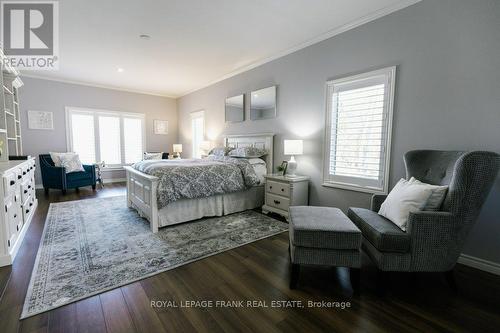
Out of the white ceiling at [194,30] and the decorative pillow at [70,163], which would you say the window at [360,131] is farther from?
the decorative pillow at [70,163]

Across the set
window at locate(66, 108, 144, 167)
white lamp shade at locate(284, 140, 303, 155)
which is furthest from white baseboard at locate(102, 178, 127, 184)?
white lamp shade at locate(284, 140, 303, 155)

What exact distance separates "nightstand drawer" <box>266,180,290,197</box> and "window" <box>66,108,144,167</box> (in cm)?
504

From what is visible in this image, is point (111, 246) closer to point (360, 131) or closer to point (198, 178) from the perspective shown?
point (198, 178)

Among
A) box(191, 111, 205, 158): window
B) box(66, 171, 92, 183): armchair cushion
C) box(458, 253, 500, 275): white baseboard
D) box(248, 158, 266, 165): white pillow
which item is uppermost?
box(191, 111, 205, 158): window

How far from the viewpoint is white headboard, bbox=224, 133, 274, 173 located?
13.9 feet

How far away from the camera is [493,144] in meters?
2.06

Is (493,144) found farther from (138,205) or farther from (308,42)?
(138,205)

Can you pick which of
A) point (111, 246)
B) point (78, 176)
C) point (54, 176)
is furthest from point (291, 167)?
point (54, 176)

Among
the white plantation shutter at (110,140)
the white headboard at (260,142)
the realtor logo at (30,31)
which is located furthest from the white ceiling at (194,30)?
the white plantation shutter at (110,140)

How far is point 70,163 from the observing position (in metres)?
5.05

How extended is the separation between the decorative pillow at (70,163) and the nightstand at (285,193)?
4337 mm

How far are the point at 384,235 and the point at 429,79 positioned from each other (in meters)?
1.77

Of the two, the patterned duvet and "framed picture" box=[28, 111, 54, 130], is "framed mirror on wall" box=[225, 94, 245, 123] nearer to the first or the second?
the patterned duvet

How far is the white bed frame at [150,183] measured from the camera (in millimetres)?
2965
